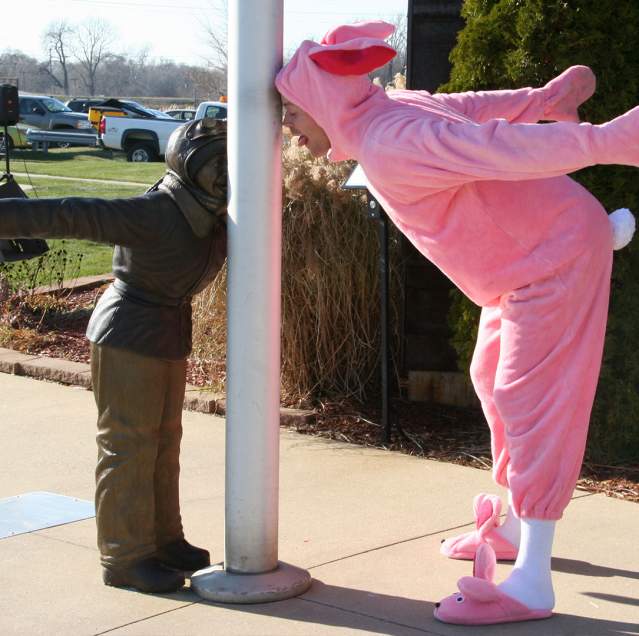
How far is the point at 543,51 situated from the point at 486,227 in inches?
85.4

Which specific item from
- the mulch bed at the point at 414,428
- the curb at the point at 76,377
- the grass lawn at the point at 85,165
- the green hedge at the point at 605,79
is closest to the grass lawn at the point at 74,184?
the grass lawn at the point at 85,165

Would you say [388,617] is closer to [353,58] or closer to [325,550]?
[325,550]

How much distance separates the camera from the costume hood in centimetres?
321

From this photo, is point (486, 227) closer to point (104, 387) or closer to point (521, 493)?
point (521, 493)

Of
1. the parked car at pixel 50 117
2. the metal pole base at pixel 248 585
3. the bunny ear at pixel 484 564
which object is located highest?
the parked car at pixel 50 117

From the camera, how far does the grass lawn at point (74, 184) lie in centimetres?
1000

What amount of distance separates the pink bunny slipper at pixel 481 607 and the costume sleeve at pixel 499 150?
3.91 feet

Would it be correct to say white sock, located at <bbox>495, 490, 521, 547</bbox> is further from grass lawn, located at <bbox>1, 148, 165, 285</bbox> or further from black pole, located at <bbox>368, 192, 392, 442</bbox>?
grass lawn, located at <bbox>1, 148, 165, 285</bbox>

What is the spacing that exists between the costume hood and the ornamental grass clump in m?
2.73

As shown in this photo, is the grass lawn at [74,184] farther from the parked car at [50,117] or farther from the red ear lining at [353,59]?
the red ear lining at [353,59]

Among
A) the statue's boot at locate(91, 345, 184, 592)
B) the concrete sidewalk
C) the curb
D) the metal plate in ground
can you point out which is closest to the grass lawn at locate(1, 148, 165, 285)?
the curb

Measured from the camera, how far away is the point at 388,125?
3.14 m

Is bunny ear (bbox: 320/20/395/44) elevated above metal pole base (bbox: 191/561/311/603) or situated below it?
above

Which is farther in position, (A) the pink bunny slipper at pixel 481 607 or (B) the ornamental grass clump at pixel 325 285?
(B) the ornamental grass clump at pixel 325 285
